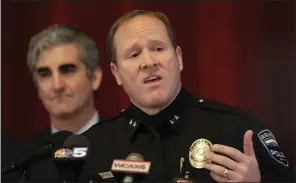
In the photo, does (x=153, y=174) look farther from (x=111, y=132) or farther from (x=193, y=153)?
(x=111, y=132)

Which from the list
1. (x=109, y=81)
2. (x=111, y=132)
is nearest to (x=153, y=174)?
(x=111, y=132)

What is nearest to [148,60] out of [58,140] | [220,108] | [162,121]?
[162,121]

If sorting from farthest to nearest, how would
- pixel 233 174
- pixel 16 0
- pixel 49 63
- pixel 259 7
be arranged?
pixel 16 0 < pixel 259 7 < pixel 49 63 < pixel 233 174

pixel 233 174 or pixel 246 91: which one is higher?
pixel 246 91

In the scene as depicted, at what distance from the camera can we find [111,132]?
2.22m

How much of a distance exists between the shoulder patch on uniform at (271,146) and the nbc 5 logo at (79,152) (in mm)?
773

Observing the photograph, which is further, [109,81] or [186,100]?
[109,81]

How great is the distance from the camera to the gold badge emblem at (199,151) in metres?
1.84

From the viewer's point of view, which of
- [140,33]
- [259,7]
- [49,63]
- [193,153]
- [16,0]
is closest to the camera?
[193,153]

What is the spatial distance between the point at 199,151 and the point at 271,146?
299 millimetres

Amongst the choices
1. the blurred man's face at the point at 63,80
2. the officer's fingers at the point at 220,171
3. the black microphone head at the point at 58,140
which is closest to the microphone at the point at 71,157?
the black microphone head at the point at 58,140

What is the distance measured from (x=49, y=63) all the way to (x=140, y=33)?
1.98 feet

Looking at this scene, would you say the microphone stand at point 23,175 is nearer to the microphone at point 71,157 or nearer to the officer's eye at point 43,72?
the microphone at point 71,157

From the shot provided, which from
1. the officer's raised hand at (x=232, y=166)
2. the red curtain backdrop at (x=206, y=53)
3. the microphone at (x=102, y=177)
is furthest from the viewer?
the red curtain backdrop at (x=206, y=53)
